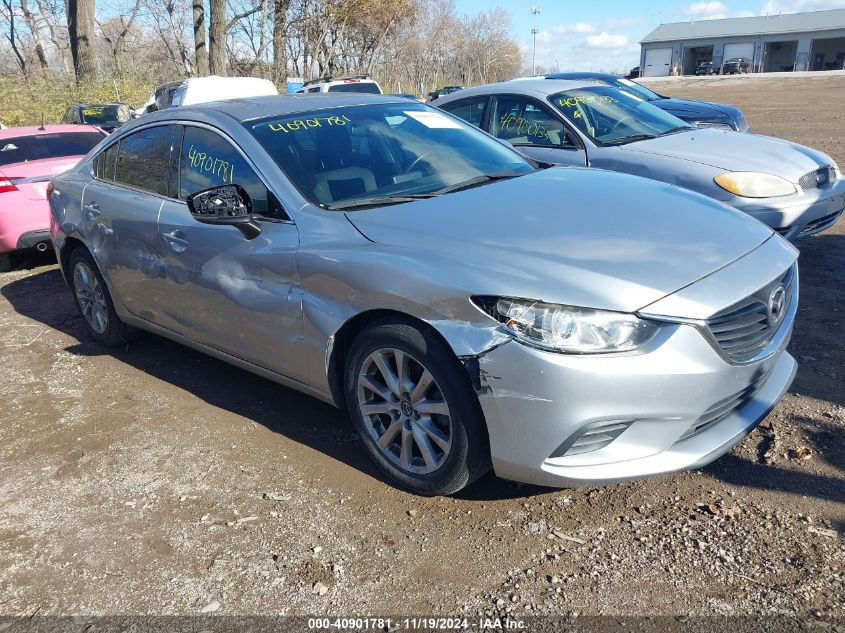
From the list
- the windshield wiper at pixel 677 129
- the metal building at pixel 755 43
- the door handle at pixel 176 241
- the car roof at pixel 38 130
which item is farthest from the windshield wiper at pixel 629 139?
the metal building at pixel 755 43

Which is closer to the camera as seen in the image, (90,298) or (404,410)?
(404,410)

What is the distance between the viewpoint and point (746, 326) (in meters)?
2.83

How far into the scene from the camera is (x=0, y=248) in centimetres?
759

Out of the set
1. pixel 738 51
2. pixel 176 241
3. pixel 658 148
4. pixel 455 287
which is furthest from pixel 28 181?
pixel 738 51

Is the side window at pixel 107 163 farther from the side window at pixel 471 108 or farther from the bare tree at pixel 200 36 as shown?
the bare tree at pixel 200 36

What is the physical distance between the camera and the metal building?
68.7 meters

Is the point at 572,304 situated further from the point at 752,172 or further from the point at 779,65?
the point at 779,65

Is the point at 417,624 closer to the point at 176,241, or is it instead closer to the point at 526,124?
the point at 176,241

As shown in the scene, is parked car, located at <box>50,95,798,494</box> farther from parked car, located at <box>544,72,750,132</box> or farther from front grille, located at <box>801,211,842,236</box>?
parked car, located at <box>544,72,750,132</box>

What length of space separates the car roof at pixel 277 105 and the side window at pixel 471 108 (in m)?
2.62

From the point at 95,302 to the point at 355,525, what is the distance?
10.6 ft

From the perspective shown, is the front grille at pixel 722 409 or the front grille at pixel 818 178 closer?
the front grille at pixel 722 409

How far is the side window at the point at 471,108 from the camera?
7094 millimetres

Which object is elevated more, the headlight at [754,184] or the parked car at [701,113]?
the parked car at [701,113]
